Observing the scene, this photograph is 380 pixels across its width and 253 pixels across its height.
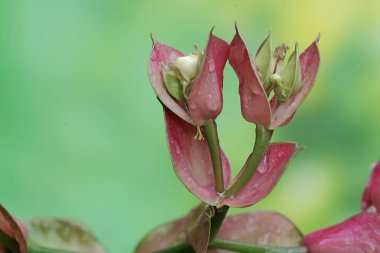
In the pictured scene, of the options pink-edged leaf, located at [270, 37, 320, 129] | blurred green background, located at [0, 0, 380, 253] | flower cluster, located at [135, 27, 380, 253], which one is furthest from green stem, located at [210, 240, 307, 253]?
blurred green background, located at [0, 0, 380, 253]

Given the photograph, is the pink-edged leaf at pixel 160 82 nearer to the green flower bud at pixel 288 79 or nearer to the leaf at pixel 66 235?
the green flower bud at pixel 288 79

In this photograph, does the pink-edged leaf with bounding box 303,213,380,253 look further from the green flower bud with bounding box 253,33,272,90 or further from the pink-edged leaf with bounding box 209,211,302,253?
the green flower bud with bounding box 253,33,272,90

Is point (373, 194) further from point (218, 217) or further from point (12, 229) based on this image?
point (12, 229)

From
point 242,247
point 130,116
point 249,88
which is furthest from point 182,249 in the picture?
point 130,116

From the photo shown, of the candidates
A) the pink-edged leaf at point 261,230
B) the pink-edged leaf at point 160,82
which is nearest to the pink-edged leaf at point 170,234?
the pink-edged leaf at point 261,230

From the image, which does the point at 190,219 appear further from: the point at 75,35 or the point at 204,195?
the point at 75,35

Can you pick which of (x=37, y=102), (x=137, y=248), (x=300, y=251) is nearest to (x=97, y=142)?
(x=37, y=102)

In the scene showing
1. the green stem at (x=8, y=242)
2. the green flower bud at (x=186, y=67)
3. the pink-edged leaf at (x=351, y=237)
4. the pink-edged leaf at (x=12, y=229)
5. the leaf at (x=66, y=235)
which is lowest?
the leaf at (x=66, y=235)
